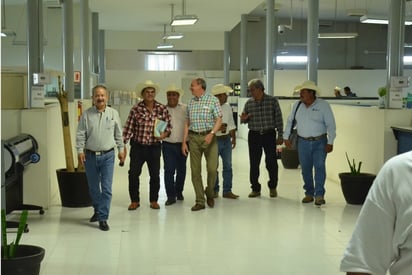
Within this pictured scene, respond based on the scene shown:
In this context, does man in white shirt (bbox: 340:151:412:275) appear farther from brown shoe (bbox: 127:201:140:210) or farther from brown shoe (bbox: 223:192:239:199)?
brown shoe (bbox: 223:192:239:199)

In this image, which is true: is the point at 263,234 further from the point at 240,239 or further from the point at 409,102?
the point at 409,102

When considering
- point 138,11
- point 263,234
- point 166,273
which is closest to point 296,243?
point 263,234

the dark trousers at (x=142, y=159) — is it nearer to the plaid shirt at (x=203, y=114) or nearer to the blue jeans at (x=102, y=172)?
the plaid shirt at (x=203, y=114)

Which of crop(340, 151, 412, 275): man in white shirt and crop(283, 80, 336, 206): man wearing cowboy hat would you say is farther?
crop(283, 80, 336, 206): man wearing cowboy hat

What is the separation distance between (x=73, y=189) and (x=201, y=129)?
1585 millimetres

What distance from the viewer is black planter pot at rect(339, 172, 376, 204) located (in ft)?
21.9

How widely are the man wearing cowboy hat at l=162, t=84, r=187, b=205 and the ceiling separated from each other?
19.6 ft

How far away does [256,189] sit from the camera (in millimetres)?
7375

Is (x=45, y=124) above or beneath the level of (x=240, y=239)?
above

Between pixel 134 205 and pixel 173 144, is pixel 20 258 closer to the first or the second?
pixel 134 205

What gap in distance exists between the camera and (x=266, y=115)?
707 centimetres

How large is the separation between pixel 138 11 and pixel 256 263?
11.2 meters

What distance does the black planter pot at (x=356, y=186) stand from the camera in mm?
6684

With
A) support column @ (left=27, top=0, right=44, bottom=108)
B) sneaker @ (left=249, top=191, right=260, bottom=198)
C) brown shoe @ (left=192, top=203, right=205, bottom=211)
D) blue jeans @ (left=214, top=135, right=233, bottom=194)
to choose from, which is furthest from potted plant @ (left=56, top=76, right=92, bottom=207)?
sneaker @ (left=249, top=191, right=260, bottom=198)
